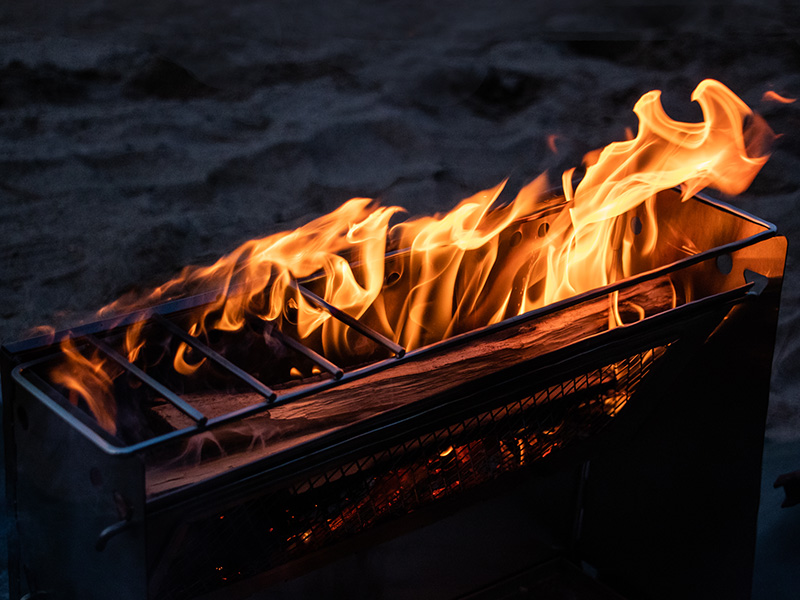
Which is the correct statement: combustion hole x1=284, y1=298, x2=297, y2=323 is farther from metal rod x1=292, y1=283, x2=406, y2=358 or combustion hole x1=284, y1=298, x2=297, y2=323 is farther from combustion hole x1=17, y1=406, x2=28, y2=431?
combustion hole x1=17, y1=406, x2=28, y2=431

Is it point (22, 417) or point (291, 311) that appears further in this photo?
point (291, 311)

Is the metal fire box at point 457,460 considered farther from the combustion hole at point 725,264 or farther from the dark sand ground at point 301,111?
the dark sand ground at point 301,111

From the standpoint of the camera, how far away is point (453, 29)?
322 cm

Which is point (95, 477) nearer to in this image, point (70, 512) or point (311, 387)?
point (70, 512)

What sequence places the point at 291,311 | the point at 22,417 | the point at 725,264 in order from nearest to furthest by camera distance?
the point at 22,417 → the point at 291,311 → the point at 725,264

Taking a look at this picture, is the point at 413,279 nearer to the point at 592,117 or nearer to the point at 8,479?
the point at 8,479

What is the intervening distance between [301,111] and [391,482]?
181 cm

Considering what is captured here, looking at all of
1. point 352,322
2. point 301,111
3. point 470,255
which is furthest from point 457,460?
point 301,111

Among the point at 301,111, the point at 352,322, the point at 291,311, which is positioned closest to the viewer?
the point at 352,322

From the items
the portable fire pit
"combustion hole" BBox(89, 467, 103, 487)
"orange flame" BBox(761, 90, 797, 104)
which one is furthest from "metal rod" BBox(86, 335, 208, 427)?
"orange flame" BBox(761, 90, 797, 104)

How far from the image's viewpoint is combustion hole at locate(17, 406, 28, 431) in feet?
3.59

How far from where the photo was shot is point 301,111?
284 cm

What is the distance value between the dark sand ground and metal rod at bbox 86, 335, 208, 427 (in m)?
1.21

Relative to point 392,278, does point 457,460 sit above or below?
below
